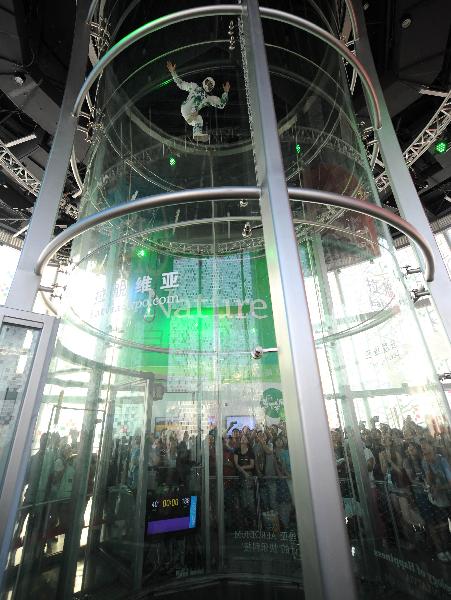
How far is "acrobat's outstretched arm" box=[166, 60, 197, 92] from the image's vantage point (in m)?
2.23

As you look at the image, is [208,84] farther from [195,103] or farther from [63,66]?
[63,66]

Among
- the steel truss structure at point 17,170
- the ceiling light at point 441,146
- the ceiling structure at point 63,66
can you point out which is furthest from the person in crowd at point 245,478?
the ceiling light at point 441,146

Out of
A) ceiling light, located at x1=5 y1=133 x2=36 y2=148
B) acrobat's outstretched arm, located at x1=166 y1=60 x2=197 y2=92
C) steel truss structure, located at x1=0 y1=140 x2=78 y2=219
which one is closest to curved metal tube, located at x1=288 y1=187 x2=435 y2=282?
acrobat's outstretched arm, located at x1=166 y1=60 x2=197 y2=92

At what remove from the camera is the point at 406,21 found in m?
4.60

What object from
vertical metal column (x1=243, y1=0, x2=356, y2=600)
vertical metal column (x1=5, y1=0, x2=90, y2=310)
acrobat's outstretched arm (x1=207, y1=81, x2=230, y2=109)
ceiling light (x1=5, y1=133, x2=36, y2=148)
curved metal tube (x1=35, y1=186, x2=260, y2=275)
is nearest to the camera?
vertical metal column (x1=243, y1=0, x2=356, y2=600)

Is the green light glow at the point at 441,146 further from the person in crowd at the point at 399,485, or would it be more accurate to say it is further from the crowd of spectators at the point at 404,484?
the person in crowd at the point at 399,485

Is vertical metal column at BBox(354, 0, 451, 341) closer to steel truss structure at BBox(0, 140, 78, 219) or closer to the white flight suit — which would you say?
the white flight suit

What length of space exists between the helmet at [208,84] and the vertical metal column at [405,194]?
118cm

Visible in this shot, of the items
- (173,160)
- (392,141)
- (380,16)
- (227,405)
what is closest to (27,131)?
(173,160)

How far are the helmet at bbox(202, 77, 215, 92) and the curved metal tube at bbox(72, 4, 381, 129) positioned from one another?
13.0 inches

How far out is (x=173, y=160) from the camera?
2.27 meters

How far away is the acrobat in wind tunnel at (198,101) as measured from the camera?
82.0 inches

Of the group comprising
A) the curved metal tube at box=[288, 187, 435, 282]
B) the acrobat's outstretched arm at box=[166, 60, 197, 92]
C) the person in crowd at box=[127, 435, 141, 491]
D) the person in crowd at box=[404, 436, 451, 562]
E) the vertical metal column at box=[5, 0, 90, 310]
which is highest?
the acrobat's outstretched arm at box=[166, 60, 197, 92]

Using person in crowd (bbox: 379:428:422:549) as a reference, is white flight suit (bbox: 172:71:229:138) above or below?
above
